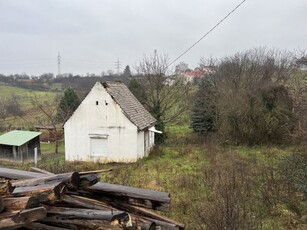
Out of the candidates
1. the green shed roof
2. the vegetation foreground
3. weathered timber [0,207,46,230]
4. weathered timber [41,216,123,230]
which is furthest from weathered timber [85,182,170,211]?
the green shed roof

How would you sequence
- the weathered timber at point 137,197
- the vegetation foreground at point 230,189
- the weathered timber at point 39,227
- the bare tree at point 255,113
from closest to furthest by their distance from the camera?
the weathered timber at point 39,227 < the weathered timber at point 137,197 < the vegetation foreground at point 230,189 < the bare tree at point 255,113

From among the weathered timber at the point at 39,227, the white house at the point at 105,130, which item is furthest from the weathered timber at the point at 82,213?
the white house at the point at 105,130

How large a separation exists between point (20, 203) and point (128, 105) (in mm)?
18771

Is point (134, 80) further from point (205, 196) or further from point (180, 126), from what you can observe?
point (205, 196)

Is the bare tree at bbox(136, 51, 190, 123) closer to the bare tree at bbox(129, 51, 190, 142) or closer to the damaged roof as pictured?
the bare tree at bbox(129, 51, 190, 142)

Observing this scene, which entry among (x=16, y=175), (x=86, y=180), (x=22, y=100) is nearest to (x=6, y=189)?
(x=86, y=180)

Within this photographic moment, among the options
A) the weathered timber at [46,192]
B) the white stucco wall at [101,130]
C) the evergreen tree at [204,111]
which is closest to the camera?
the weathered timber at [46,192]

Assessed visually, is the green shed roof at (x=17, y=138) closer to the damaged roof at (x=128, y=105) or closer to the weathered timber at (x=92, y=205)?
the damaged roof at (x=128, y=105)

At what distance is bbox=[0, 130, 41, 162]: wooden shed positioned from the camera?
2661cm

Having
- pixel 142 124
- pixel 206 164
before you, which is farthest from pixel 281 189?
pixel 142 124

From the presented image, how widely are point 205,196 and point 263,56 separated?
3630cm

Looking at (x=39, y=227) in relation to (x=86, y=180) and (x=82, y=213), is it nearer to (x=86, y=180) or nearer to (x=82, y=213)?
(x=82, y=213)

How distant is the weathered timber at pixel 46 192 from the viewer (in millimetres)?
3465

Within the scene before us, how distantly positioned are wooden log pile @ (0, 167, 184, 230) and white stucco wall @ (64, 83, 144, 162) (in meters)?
15.8
